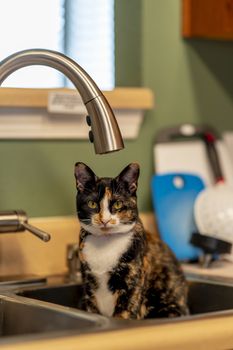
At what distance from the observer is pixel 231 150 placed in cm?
210

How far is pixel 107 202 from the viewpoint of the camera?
4.50 ft

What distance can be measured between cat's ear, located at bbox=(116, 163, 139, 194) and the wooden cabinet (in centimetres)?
72

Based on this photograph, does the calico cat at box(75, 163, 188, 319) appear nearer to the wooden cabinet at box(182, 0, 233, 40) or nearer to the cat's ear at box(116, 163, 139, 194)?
the cat's ear at box(116, 163, 139, 194)

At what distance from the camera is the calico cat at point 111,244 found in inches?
54.0

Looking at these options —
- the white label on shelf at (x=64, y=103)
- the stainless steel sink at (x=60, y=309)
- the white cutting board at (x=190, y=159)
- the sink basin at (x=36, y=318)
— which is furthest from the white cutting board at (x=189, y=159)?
the sink basin at (x=36, y=318)

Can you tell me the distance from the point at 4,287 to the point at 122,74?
66cm

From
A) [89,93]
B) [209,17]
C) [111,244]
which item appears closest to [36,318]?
[111,244]

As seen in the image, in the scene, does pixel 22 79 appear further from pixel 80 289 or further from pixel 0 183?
pixel 80 289

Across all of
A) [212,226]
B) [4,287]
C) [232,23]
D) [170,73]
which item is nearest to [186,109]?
[170,73]

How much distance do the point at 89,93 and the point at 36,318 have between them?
40cm

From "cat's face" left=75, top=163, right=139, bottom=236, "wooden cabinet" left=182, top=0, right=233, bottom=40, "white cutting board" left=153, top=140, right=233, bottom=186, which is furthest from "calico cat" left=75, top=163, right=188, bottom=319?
"wooden cabinet" left=182, top=0, right=233, bottom=40

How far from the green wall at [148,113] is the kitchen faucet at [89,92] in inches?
13.4

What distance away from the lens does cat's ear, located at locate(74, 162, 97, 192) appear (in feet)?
4.57

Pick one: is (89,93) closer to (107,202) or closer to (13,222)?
(107,202)
